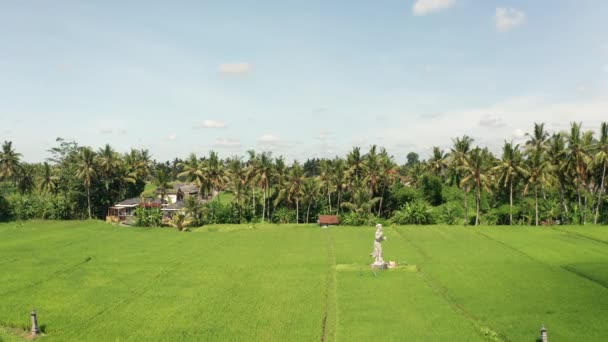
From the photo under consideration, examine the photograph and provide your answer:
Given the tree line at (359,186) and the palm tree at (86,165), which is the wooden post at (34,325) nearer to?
the tree line at (359,186)

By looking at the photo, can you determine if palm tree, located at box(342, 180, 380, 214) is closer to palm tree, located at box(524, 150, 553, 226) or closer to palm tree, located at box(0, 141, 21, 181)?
palm tree, located at box(524, 150, 553, 226)

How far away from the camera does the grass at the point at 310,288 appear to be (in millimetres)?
21578

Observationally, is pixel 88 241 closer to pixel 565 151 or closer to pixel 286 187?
pixel 286 187

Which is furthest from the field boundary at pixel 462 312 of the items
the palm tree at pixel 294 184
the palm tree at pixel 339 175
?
the palm tree at pixel 294 184

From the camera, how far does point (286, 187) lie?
64750 millimetres

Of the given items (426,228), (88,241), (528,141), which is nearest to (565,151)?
(528,141)

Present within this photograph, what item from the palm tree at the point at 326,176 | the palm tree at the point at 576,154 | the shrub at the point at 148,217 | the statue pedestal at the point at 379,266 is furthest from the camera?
the palm tree at the point at 326,176

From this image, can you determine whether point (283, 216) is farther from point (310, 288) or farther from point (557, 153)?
point (310, 288)

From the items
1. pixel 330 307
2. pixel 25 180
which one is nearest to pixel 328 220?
pixel 330 307

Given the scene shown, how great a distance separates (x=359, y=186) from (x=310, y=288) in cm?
3806

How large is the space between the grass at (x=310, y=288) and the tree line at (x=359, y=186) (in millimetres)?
10640

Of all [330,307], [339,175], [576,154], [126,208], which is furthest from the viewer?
[126,208]

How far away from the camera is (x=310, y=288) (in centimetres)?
2873

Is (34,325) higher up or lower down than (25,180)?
lower down
